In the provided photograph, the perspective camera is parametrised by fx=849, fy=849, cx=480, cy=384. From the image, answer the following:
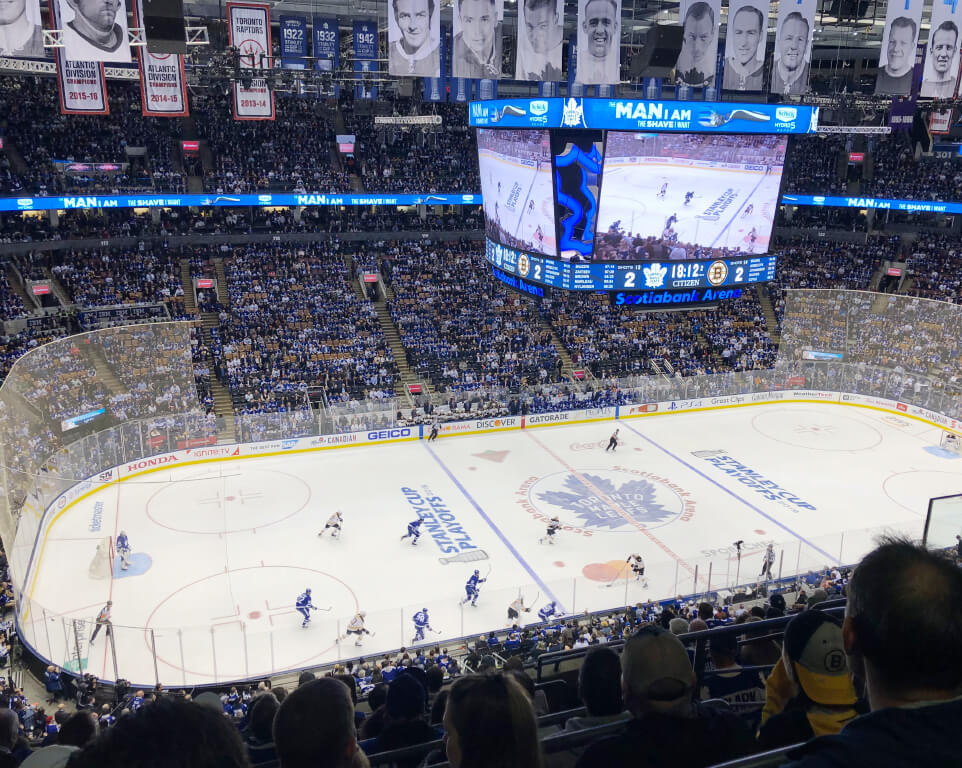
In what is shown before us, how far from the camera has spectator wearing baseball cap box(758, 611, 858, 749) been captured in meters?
3.02

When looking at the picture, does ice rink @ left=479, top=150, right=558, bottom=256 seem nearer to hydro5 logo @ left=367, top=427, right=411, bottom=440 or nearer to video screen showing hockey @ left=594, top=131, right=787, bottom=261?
video screen showing hockey @ left=594, top=131, right=787, bottom=261

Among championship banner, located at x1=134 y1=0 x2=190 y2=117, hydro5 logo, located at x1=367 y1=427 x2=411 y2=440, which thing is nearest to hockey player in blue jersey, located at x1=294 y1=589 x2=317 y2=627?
hydro5 logo, located at x1=367 y1=427 x2=411 y2=440

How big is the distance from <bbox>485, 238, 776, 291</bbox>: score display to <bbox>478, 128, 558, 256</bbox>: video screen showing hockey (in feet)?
1.65

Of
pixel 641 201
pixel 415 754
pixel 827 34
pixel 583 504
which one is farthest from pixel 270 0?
pixel 415 754

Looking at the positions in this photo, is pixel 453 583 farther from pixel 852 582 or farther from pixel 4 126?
pixel 4 126

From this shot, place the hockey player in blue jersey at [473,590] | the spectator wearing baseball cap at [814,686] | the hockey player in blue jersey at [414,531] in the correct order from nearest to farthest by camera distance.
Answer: the spectator wearing baseball cap at [814,686]
the hockey player in blue jersey at [473,590]
the hockey player in blue jersey at [414,531]

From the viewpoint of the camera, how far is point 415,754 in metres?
3.78

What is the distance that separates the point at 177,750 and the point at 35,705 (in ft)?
49.9

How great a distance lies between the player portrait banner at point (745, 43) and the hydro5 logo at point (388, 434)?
14916mm

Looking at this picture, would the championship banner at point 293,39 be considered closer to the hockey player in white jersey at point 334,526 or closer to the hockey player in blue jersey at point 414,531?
the hockey player in white jersey at point 334,526

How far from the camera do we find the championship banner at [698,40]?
22266 millimetres

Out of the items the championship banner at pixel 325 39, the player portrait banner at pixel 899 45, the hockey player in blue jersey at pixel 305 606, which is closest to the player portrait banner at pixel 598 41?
the championship banner at pixel 325 39

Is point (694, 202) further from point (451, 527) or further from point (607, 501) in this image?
point (451, 527)

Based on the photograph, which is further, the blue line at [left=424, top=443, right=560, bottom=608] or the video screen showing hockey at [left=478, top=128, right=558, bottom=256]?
the video screen showing hockey at [left=478, top=128, right=558, bottom=256]
